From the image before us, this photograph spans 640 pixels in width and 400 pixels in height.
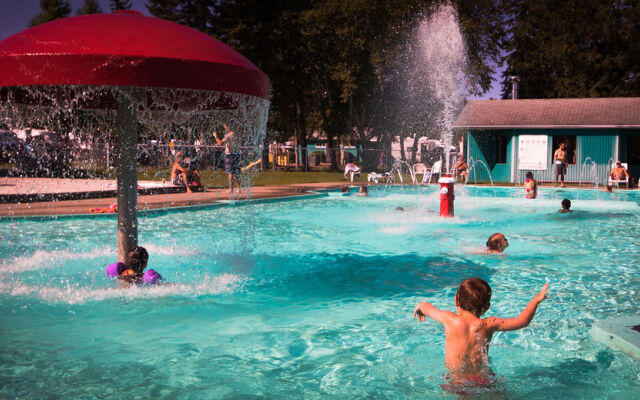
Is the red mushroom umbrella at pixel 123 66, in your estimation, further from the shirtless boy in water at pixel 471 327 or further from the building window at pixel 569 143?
the building window at pixel 569 143

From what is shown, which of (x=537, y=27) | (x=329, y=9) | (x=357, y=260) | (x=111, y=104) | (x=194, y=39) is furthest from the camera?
(x=537, y=27)

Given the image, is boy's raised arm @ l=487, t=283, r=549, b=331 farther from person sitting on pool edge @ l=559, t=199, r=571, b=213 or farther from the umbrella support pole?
person sitting on pool edge @ l=559, t=199, r=571, b=213

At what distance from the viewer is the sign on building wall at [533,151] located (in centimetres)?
3109

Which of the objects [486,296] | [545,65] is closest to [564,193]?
[486,296]

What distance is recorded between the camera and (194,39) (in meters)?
6.07

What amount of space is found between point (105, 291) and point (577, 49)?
53.5 metres

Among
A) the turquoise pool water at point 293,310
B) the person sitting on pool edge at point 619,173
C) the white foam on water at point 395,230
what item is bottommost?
the turquoise pool water at point 293,310

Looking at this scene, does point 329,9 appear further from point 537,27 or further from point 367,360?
point 367,360

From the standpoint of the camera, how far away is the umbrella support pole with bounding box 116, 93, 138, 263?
6.91 metres

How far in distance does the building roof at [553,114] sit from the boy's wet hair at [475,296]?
94.0 feet

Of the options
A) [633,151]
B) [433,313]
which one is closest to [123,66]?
[433,313]

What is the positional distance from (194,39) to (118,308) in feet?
10.2

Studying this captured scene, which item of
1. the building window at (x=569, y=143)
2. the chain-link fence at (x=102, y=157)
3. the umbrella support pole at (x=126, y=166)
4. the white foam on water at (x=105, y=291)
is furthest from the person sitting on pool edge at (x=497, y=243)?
the building window at (x=569, y=143)

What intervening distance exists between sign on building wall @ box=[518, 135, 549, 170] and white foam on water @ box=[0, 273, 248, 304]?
26.9 meters
